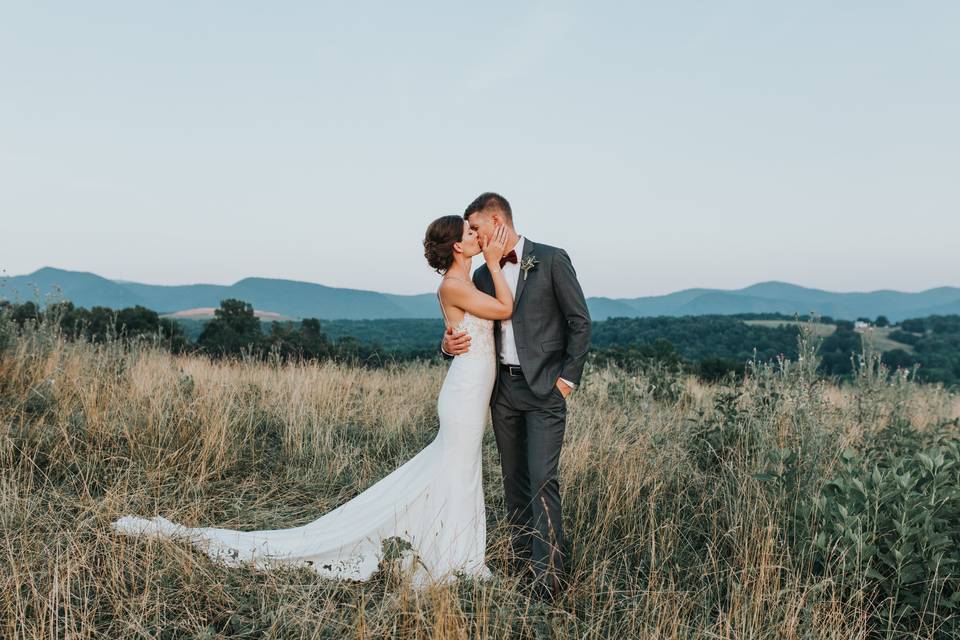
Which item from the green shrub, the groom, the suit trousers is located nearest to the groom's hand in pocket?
the groom

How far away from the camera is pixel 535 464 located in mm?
3670

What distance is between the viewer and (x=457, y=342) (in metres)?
3.93

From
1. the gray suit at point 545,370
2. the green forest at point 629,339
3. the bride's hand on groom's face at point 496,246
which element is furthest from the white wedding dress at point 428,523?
the green forest at point 629,339

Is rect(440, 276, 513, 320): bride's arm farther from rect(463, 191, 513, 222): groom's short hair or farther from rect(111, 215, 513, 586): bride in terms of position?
rect(463, 191, 513, 222): groom's short hair

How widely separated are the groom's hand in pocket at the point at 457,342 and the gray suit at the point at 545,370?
13.3 inches

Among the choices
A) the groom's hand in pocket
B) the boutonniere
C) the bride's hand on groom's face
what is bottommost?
the groom's hand in pocket

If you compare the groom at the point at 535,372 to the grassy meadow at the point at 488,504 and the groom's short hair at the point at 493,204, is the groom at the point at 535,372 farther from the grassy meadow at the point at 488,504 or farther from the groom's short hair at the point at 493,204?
the grassy meadow at the point at 488,504

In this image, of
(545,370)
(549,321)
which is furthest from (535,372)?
(549,321)

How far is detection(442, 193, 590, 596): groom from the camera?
3.62m

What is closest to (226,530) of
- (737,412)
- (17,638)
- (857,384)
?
(17,638)

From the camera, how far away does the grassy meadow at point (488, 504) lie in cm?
298

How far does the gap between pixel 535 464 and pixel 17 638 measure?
2657 millimetres

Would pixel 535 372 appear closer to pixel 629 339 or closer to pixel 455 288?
pixel 455 288

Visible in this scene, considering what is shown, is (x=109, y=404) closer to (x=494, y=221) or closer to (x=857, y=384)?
(x=494, y=221)
